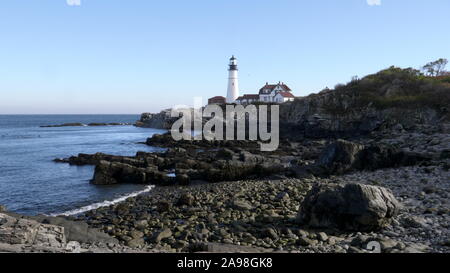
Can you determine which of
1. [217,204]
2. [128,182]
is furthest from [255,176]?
[128,182]

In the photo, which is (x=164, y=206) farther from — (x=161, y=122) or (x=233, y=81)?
(x=161, y=122)

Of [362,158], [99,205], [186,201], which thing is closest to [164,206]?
A: [186,201]

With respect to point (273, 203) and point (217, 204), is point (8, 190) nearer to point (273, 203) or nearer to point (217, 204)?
point (217, 204)

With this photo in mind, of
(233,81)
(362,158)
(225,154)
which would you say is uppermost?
(233,81)

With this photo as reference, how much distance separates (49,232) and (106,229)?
329 cm

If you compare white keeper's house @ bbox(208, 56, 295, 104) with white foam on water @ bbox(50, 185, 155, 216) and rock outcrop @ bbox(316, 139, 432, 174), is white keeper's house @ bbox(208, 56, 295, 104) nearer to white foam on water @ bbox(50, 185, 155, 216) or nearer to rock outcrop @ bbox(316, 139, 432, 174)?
rock outcrop @ bbox(316, 139, 432, 174)

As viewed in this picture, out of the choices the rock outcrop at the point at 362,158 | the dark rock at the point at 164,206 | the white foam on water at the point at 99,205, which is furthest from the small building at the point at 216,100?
the dark rock at the point at 164,206

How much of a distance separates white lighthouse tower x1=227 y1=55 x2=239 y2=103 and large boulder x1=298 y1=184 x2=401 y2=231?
7480 centimetres

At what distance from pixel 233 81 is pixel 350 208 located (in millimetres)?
75933

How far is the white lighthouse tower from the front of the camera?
8381 cm

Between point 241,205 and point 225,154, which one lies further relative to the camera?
point 225,154

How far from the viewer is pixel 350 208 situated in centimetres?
1017

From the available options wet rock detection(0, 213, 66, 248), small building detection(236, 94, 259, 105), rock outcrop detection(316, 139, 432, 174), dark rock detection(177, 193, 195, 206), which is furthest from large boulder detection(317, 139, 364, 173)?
small building detection(236, 94, 259, 105)

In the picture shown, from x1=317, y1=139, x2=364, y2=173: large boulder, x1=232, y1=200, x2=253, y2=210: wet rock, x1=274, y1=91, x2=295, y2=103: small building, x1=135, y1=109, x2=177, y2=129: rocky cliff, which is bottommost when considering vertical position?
x1=232, y1=200, x2=253, y2=210: wet rock
